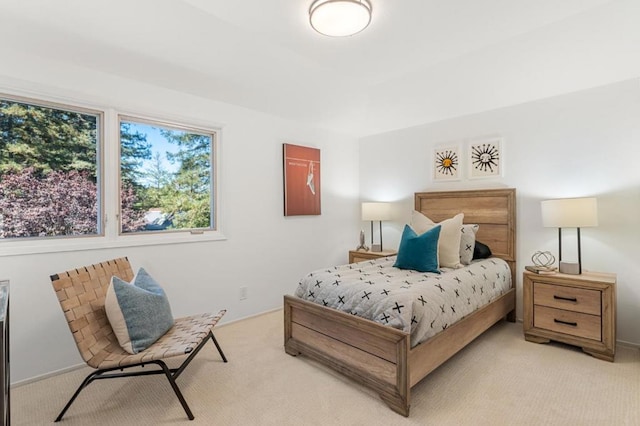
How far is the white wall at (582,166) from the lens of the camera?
2.74 metres

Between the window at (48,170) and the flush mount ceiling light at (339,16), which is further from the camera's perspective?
the window at (48,170)

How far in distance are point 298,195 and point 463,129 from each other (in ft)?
6.89

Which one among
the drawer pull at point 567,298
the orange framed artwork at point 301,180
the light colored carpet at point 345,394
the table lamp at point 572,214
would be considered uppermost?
the orange framed artwork at point 301,180

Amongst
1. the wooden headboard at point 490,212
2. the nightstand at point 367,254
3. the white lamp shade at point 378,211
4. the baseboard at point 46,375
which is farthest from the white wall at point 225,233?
the wooden headboard at point 490,212

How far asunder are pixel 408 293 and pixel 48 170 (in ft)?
9.22

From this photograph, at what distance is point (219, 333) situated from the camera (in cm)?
314

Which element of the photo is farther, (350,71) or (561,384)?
(350,71)

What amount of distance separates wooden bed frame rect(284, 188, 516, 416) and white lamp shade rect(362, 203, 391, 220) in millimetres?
1257

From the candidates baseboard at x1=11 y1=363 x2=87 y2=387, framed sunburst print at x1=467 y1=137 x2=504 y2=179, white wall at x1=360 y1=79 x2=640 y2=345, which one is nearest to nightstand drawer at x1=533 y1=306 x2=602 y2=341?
white wall at x1=360 y1=79 x2=640 y2=345

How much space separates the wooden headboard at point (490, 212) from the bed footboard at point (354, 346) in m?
2.11

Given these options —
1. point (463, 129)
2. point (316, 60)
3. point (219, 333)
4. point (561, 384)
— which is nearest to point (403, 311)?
point (561, 384)

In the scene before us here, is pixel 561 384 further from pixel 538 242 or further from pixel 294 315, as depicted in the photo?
pixel 294 315

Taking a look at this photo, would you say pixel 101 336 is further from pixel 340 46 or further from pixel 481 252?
pixel 481 252

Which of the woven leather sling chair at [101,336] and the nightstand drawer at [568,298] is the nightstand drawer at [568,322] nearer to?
the nightstand drawer at [568,298]
